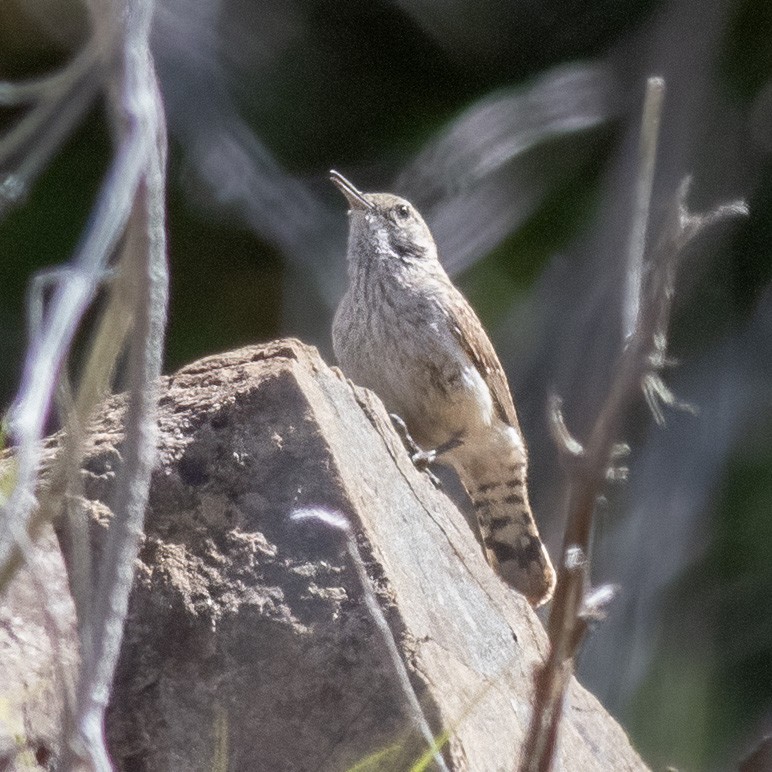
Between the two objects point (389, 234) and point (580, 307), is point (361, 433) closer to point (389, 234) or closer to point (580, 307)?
point (389, 234)

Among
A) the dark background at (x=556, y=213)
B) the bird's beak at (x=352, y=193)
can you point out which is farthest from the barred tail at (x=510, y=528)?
the dark background at (x=556, y=213)

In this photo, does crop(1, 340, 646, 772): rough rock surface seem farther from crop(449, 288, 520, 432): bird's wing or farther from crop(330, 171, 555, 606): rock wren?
crop(449, 288, 520, 432): bird's wing

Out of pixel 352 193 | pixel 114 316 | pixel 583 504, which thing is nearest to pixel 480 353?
pixel 352 193

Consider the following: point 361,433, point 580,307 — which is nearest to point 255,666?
point 361,433

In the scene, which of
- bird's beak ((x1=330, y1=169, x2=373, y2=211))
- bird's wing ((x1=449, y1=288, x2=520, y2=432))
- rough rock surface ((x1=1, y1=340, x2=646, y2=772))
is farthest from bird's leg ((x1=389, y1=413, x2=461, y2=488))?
bird's beak ((x1=330, y1=169, x2=373, y2=211))

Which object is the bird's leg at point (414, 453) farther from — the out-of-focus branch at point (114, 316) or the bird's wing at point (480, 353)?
the out-of-focus branch at point (114, 316)

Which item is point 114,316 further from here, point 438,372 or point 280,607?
point 438,372
